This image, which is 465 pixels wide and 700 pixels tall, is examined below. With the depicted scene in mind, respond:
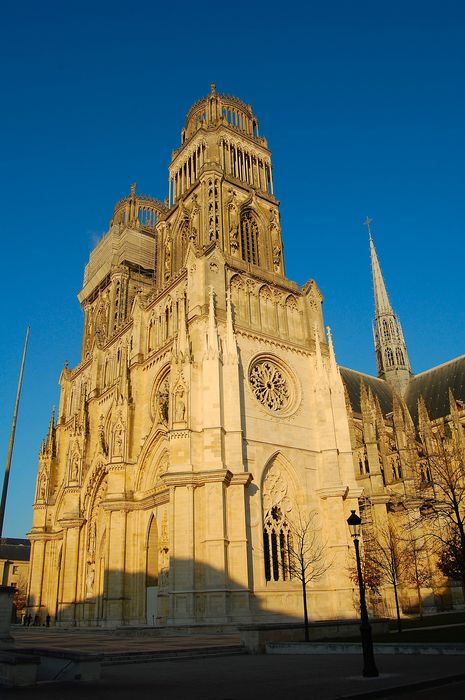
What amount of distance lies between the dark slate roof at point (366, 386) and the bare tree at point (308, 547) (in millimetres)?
21630

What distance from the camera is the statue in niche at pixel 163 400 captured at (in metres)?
32.4

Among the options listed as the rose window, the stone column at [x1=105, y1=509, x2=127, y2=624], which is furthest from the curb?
the stone column at [x1=105, y1=509, x2=127, y2=624]

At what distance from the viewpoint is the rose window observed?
106ft

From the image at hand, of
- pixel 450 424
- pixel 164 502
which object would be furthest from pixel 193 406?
pixel 450 424

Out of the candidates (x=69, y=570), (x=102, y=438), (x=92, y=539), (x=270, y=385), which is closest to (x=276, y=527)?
(x=270, y=385)

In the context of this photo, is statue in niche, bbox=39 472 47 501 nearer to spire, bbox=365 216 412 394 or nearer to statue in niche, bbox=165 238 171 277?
statue in niche, bbox=165 238 171 277

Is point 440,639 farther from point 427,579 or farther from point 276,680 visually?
point 427,579

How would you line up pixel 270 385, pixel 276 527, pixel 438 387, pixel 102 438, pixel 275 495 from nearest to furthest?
pixel 276 527, pixel 275 495, pixel 270 385, pixel 102 438, pixel 438 387

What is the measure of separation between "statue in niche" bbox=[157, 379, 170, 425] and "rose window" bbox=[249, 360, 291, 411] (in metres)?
5.19

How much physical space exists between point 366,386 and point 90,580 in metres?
32.0

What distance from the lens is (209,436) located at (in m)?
27.8

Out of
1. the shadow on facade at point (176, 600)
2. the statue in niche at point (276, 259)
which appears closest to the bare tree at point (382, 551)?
the shadow on facade at point (176, 600)

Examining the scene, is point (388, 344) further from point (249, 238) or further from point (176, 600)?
point (176, 600)

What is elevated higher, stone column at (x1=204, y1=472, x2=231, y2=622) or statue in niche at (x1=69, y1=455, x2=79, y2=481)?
statue in niche at (x1=69, y1=455, x2=79, y2=481)
